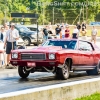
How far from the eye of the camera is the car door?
18062 millimetres

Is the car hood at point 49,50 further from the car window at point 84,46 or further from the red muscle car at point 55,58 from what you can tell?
the car window at point 84,46

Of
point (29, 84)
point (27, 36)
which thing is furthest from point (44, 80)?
point (27, 36)

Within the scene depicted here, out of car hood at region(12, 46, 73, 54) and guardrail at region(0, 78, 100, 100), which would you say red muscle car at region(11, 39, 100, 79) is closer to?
car hood at region(12, 46, 73, 54)

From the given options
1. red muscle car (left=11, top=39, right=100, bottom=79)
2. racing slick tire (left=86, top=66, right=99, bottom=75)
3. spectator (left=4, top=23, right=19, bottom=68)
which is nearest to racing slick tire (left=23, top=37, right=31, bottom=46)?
spectator (left=4, top=23, right=19, bottom=68)

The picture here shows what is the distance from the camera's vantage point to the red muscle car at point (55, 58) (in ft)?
54.6

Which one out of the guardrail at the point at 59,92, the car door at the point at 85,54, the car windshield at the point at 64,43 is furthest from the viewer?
the car door at the point at 85,54

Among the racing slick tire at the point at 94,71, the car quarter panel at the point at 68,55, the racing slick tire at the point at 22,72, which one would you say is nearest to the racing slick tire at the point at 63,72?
the car quarter panel at the point at 68,55

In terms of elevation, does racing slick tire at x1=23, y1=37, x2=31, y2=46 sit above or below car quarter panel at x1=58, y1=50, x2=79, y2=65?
below

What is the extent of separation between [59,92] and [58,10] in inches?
2230

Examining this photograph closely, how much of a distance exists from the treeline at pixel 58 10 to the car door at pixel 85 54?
25838mm

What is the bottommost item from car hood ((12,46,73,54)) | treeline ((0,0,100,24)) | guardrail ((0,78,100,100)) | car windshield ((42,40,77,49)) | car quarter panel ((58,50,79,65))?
guardrail ((0,78,100,100))

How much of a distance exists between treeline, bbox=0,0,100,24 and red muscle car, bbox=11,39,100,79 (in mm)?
26445

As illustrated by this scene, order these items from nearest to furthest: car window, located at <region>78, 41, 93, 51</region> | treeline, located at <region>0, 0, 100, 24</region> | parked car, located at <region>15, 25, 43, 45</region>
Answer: car window, located at <region>78, 41, 93, 51</region> → parked car, located at <region>15, 25, 43, 45</region> → treeline, located at <region>0, 0, 100, 24</region>

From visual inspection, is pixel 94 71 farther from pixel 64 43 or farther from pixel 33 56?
pixel 33 56
